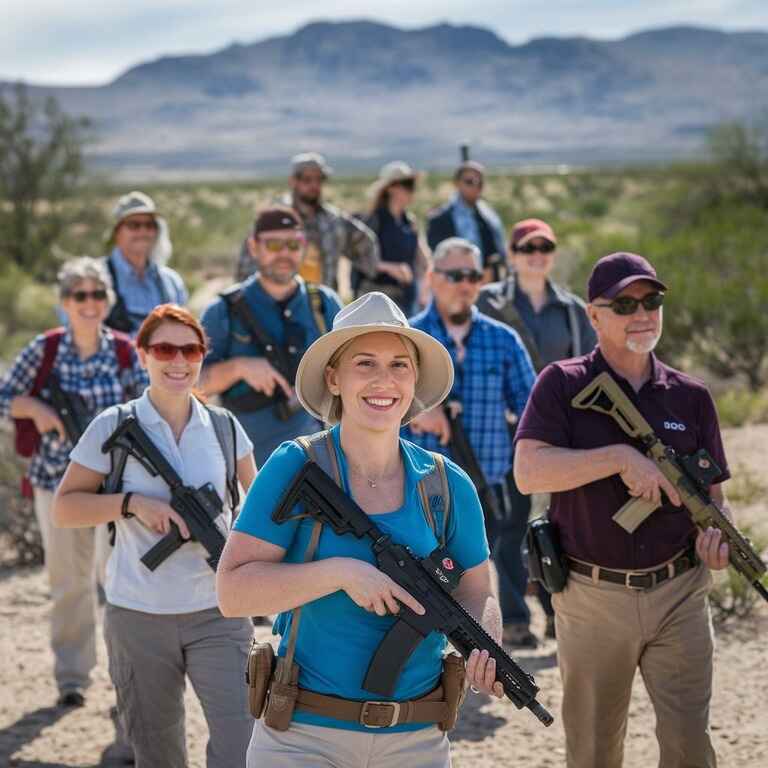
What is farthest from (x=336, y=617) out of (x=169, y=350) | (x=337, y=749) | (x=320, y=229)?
(x=320, y=229)

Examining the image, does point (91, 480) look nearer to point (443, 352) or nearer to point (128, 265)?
point (443, 352)

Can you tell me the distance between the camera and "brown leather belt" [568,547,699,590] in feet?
14.5

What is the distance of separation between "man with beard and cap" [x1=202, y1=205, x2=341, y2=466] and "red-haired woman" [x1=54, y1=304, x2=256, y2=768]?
1824 mm

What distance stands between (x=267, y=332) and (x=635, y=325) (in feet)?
8.56

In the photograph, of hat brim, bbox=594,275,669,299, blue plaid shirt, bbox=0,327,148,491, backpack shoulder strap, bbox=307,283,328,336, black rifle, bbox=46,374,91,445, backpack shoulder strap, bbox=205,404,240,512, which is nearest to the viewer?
hat brim, bbox=594,275,669,299

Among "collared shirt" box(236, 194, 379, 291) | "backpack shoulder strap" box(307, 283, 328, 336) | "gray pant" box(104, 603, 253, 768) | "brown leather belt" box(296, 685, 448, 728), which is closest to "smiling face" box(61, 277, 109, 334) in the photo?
"backpack shoulder strap" box(307, 283, 328, 336)

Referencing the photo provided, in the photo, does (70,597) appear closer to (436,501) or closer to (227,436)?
(227,436)

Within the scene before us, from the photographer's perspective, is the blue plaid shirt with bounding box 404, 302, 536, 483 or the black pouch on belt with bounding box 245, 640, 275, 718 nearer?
the black pouch on belt with bounding box 245, 640, 275, 718

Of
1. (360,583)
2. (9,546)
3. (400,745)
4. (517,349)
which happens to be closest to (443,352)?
(360,583)

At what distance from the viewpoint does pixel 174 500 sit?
15.2ft

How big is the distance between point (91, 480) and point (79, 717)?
85.0 inches

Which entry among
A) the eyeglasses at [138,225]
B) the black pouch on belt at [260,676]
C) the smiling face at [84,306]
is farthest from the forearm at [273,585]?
the eyeglasses at [138,225]

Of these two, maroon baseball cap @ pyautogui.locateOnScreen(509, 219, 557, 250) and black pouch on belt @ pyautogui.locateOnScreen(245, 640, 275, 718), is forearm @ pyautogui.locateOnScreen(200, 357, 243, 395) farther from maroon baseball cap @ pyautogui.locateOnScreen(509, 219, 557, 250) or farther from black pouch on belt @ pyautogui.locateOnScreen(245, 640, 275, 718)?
black pouch on belt @ pyautogui.locateOnScreen(245, 640, 275, 718)

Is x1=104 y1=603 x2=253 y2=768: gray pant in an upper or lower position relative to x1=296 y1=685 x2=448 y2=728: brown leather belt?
lower
